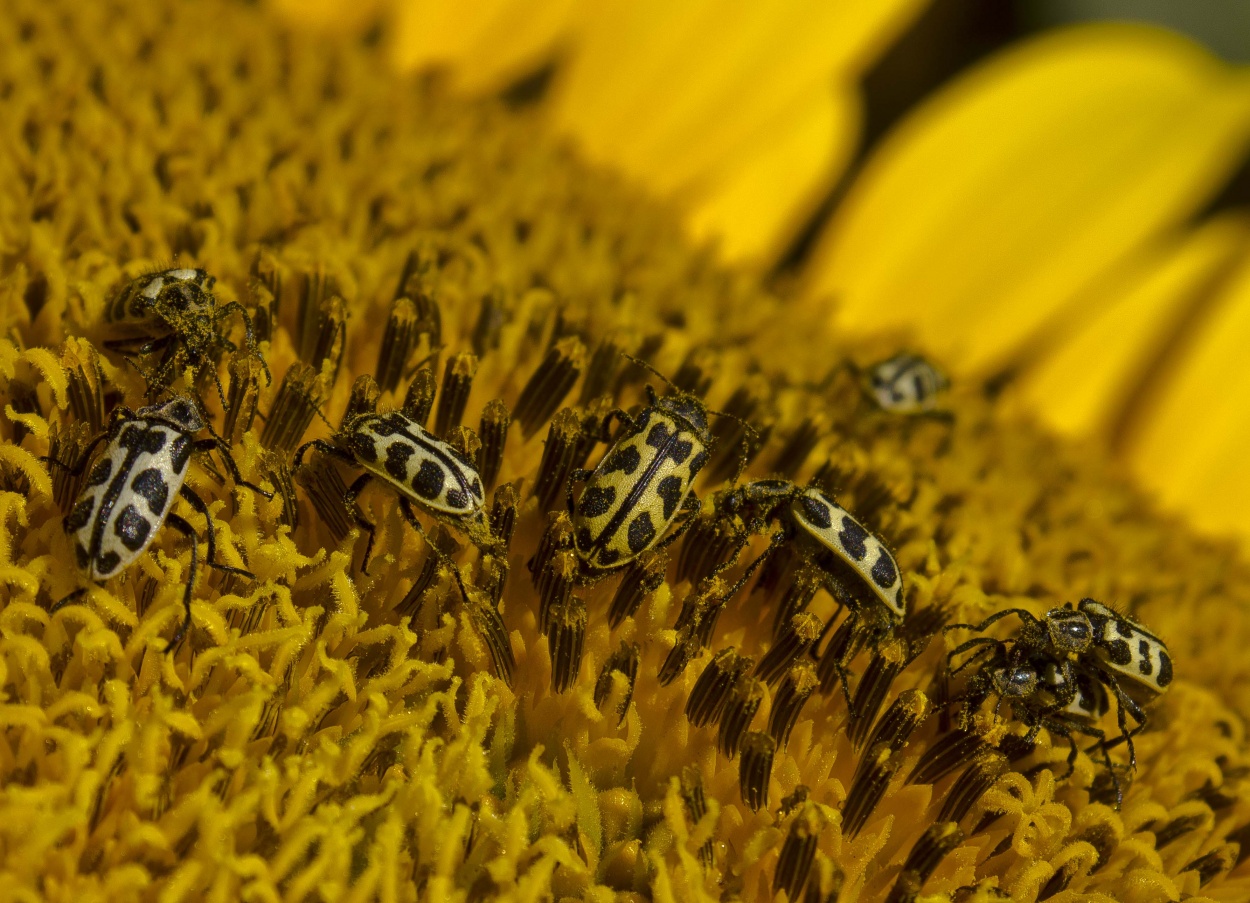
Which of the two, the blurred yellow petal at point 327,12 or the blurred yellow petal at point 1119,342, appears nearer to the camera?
the blurred yellow petal at point 327,12

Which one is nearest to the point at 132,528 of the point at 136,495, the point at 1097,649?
the point at 136,495

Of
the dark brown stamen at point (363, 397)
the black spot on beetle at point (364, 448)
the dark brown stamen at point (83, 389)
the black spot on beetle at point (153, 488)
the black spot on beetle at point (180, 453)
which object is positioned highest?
the black spot on beetle at point (364, 448)

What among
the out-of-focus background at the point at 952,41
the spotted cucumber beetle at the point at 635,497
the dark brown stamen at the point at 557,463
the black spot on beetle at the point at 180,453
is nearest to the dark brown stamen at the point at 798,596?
the spotted cucumber beetle at the point at 635,497

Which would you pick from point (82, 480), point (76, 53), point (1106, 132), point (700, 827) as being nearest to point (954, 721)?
point (700, 827)

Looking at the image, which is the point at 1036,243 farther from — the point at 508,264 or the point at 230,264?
the point at 230,264

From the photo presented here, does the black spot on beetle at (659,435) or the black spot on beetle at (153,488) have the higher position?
the black spot on beetle at (659,435)

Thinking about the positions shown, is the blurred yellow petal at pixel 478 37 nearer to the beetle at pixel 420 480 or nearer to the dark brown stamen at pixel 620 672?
the beetle at pixel 420 480
